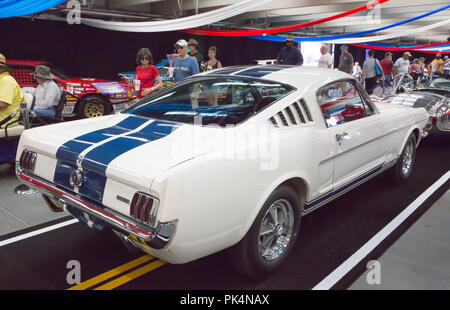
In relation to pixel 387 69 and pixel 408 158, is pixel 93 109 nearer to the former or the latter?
pixel 408 158

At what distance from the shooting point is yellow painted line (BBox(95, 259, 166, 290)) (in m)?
2.73

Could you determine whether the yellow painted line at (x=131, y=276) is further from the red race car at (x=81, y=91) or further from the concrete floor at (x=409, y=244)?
the red race car at (x=81, y=91)

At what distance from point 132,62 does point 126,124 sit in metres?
12.2

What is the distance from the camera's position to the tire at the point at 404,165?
476 cm

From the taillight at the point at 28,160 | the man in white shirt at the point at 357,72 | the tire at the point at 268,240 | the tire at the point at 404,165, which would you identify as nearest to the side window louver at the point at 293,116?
the tire at the point at 268,240

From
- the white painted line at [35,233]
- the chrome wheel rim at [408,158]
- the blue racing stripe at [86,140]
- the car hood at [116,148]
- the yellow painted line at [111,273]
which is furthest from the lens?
the chrome wheel rim at [408,158]

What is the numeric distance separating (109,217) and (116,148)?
0.43m

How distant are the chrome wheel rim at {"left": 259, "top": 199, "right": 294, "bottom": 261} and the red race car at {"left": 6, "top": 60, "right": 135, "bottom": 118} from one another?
690cm

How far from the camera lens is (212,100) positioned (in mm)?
3357

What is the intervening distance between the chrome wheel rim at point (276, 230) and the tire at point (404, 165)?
2411mm

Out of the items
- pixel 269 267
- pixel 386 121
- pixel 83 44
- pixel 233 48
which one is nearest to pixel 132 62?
pixel 83 44

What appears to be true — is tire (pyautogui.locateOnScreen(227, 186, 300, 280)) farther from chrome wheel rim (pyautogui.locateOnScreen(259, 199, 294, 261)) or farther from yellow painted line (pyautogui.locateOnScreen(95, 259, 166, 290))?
yellow painted line (pyautogui.locateOnScreen(95, 259, 166, 290))

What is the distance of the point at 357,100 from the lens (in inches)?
151
